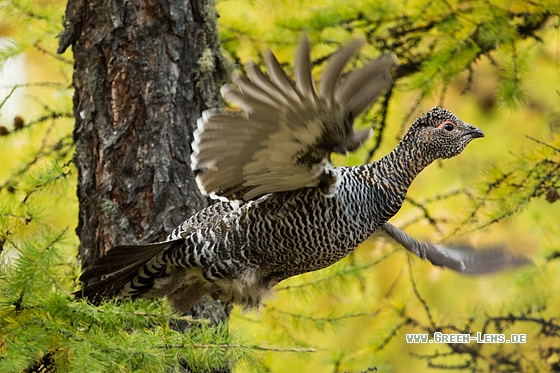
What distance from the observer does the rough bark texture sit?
3396 mm

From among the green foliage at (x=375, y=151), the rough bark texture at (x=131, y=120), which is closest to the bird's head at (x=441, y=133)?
the green foliage at (x=375, y=151)

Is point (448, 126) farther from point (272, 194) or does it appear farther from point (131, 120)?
point (131, 120)

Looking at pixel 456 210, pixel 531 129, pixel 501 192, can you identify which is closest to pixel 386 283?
pixel 531 129

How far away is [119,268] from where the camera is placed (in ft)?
10.1

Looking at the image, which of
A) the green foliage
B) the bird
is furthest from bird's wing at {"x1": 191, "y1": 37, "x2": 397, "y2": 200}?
the green foliage

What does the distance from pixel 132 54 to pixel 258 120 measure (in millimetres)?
1186

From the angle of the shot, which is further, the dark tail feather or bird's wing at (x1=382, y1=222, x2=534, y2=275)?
bird's wing at (x1=382, y1=222, x2=534, y2=275)

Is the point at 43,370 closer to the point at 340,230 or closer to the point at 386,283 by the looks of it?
the point at 340,230

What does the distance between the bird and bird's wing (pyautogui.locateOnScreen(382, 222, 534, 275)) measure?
51mm

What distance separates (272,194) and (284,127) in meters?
0.52

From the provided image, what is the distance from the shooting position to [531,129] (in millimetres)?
7285

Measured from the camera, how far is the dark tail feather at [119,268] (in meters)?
3.00

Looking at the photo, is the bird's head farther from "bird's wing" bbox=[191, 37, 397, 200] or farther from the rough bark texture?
the rough bark texture

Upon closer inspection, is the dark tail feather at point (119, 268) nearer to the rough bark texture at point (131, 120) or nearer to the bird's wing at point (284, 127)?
the rough bark texture at point (131, 120)
